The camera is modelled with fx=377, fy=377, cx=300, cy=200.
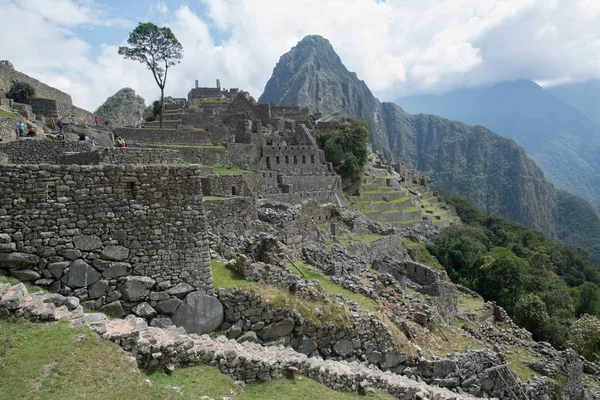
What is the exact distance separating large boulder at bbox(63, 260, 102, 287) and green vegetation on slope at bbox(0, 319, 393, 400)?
1344mm

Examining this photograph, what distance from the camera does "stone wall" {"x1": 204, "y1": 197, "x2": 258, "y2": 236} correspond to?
1505cm

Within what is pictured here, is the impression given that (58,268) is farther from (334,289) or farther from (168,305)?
(334,289)

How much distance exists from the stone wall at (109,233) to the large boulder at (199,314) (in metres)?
0.15

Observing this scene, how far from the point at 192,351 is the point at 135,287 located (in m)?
1.79

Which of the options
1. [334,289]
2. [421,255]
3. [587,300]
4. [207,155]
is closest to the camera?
[334,289]

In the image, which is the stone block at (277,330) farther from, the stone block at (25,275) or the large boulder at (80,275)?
the stone block at (25,275)

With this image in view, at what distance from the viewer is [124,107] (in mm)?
59875

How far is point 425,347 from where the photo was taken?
12016 mm

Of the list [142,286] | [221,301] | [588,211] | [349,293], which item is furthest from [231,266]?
[588,211]

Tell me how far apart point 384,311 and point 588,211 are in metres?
190

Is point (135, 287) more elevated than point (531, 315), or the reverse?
point (135, 287)

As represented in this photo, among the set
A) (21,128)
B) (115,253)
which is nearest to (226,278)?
(115,253)

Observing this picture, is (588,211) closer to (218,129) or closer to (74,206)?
(218,129)

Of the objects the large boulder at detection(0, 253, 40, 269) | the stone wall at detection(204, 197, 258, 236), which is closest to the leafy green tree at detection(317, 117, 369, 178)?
the stone wall at detection(204, 197, 258, 236)
